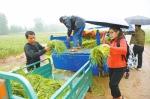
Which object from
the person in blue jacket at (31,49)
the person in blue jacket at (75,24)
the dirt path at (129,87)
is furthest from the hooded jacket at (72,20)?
the dirt path at (129,87)

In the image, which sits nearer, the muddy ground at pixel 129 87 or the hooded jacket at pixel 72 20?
the muddy ground at pixel 129 87

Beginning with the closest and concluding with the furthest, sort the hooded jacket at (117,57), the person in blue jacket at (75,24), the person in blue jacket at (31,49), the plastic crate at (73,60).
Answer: the hooded jacket at (117,57), the person in blue jacket at (31,49), the plastic crate at (73,60), the person in blue jacket at (75,24)

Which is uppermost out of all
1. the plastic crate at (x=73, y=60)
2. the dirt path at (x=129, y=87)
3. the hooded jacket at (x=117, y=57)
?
the hooded jacket at (x=117, y=57)

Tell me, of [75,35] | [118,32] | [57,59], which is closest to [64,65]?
[57,59]

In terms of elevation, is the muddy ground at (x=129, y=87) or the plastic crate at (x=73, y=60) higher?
the plastic crate at (x=73, y=60)

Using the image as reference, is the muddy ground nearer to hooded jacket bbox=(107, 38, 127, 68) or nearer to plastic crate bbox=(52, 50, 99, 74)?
plastic crate bbox=(52, 50, 99, 74)

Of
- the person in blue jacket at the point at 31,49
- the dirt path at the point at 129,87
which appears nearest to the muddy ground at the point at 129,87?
the dirt path at the point at 129,87

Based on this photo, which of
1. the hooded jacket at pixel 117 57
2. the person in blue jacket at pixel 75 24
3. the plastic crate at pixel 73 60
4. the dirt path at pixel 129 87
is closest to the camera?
the hooded jacket at pixel 117 57

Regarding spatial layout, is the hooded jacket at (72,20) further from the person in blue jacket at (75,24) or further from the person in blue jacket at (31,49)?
the person in blue jacket at (31,49)

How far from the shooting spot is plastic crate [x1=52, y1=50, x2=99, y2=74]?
426cm

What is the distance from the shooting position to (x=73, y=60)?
449 cm

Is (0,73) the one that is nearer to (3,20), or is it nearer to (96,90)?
(96,90)

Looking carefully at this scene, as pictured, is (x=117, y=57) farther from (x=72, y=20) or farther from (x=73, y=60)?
(x=72, y=20)

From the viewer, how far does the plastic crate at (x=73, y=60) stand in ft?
14.0
